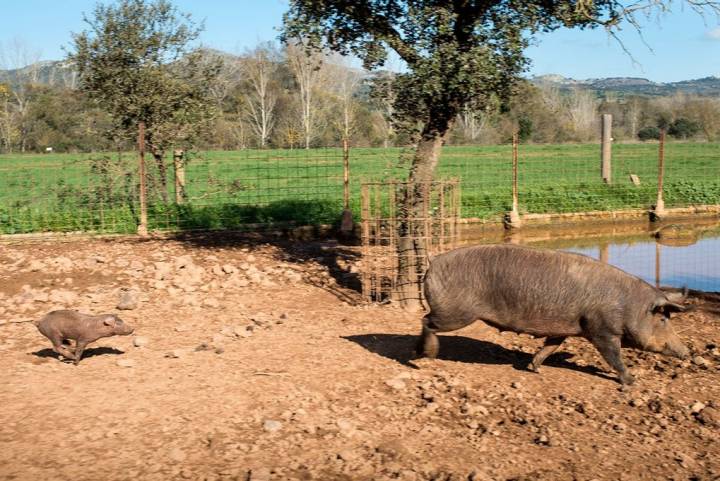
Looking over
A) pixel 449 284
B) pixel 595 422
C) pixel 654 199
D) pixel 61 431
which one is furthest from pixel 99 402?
pixel 654 199

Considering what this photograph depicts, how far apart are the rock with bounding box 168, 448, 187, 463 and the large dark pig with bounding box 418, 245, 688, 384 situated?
270 centimetres

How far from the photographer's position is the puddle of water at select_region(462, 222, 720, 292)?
12.8 m

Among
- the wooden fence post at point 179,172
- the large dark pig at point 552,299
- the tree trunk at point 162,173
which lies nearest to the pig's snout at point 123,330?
the large dark pig at point 552,299

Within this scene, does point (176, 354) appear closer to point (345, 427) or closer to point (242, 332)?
point (242, 332)

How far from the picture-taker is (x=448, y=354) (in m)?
7.58

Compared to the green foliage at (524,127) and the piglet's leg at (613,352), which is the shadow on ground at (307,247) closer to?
the piglet's leg at (613,352)

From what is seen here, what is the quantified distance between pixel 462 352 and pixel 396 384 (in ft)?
4.50

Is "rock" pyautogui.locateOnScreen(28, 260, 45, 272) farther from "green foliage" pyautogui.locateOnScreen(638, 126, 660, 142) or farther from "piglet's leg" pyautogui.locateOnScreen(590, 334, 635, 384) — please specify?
"green foliage" pyautogui.locateOnScreen(638, 126, 660, 142)

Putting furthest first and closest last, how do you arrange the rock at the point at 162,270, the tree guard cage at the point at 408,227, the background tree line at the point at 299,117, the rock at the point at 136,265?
the background tree line at the point at 299,117 < the rock at the point at 136,265 < the rock at the point at 162,270 < the tree guard cage at the point at 408,227

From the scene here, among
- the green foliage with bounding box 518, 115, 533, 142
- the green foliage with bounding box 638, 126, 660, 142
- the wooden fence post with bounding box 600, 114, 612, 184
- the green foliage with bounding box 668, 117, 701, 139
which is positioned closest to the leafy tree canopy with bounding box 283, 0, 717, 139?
the wooden fence post with bounding box 600, 114, 612, 184

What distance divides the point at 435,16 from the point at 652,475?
5.83 metres

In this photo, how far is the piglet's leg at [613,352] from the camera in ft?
21.6

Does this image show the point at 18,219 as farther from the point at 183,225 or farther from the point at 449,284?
the point at 449,284

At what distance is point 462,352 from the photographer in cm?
766
